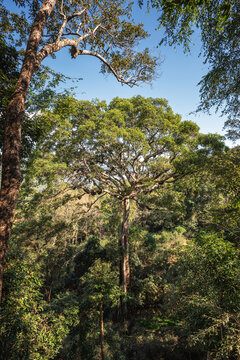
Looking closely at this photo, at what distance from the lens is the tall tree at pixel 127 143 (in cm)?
792

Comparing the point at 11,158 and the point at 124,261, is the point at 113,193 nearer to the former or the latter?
the point at 124,261

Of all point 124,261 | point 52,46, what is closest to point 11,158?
point 52,46

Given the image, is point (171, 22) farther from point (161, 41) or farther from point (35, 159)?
point (35, 159)

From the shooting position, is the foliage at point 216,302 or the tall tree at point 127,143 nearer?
the foliage at point 216,302

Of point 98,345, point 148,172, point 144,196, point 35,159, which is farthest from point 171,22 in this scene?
point 98,345

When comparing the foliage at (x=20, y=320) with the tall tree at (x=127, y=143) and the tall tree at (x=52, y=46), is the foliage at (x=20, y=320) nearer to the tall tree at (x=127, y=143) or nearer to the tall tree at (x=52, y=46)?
the tall tree at (x=52, y=46)

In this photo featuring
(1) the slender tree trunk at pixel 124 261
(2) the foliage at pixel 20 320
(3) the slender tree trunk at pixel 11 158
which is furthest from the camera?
(1) the slender tree trunk at pixel 124 261

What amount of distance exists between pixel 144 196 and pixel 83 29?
8.76 metres

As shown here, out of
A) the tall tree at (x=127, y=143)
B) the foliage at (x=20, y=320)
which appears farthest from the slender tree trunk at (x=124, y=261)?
the foliage at (x=20, y=320)

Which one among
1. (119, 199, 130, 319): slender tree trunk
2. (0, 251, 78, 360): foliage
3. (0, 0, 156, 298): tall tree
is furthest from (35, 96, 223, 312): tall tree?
(0, 251, 78, 360): foliage

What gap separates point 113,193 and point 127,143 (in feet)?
10.9

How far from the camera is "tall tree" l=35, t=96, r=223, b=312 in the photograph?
792 cm

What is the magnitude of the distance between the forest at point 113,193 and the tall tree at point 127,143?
7cm

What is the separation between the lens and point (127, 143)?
857 cm
